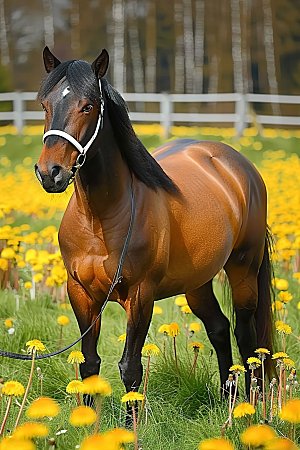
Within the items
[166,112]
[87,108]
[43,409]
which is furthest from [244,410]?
[166,112]

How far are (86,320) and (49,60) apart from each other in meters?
1.10

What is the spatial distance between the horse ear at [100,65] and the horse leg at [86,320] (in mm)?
875

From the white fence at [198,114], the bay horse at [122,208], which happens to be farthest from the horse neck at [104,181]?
the white fence at [198,114]

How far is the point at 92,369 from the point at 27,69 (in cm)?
1821

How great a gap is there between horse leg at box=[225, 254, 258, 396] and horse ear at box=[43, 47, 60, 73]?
5.26 ft

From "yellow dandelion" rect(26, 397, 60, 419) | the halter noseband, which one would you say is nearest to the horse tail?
the halter noseband

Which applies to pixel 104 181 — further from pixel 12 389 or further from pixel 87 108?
pixel 12 389

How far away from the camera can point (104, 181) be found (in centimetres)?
337

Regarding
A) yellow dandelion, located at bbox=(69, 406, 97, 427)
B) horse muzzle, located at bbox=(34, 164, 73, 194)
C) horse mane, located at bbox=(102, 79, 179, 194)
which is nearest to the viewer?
yellow dandelion, located at bbox=(69, 406, 97, 427)

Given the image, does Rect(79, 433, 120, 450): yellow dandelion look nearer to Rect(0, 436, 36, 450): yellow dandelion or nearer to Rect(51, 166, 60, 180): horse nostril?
Rect(0, 436, 36, 450): yellow dandelion

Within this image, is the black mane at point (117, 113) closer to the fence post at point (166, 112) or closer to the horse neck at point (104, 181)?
the horse neck at point (104, 181)

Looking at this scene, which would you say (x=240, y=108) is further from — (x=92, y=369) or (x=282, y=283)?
(x=92, y=369)

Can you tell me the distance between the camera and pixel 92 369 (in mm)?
3502

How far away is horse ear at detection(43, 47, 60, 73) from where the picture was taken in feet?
10.6
